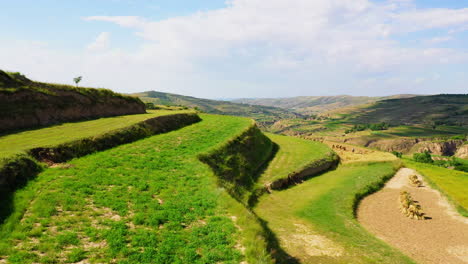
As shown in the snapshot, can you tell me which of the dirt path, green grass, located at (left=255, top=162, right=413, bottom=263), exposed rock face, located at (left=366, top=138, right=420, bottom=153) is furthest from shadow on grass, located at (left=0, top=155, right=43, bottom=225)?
exposed rock face, located at (left=366, top=138, right=420, bottom=153)

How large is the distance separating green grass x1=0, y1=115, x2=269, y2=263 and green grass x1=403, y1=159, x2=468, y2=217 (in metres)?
28.2

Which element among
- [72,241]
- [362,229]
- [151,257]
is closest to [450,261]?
[362,229]

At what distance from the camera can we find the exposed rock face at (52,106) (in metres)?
25.6

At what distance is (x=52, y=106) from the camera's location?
30781 mm

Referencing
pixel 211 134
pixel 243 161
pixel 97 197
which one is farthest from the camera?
pixel 211 134

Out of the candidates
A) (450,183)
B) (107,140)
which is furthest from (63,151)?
(450,183)

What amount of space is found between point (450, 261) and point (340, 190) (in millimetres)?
14067

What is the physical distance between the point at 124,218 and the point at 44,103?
2441 centimetres

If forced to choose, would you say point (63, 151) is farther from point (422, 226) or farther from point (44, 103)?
point (422, 226)

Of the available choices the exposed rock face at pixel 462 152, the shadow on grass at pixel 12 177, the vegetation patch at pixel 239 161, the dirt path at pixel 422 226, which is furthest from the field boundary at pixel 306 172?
the exposed rock face at pixel 462 152

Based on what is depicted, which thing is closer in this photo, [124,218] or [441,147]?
[124,218]

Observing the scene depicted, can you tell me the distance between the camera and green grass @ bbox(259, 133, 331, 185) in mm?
36175

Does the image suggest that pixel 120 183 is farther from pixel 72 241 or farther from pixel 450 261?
pixel 450 261

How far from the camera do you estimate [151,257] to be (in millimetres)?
11547
